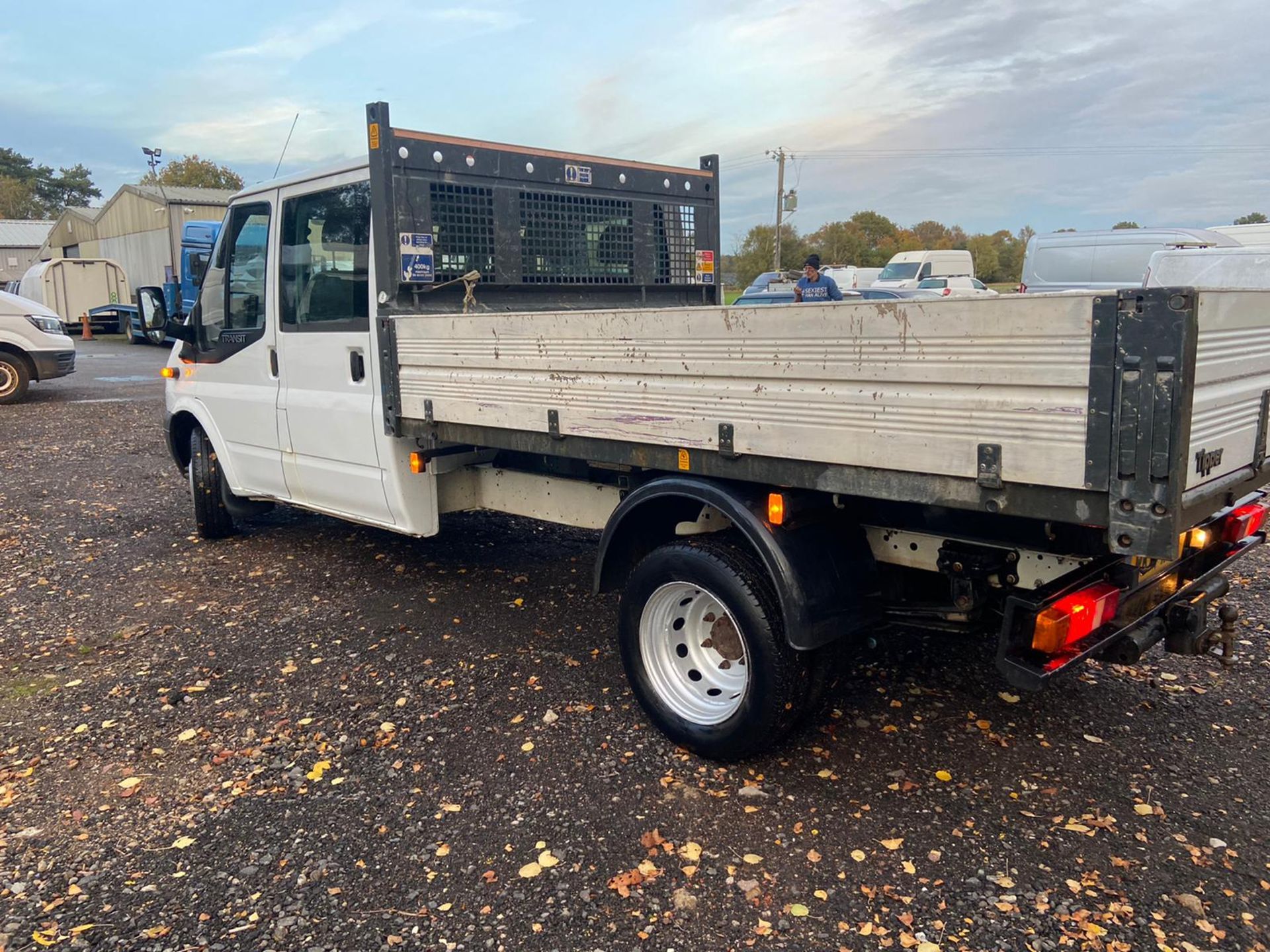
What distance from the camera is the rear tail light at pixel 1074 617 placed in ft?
8.84

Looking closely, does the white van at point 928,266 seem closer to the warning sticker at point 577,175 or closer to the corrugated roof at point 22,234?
the warning sticker at point 577,175

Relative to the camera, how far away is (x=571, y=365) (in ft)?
11.9

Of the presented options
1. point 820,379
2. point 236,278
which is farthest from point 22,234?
point 820,379

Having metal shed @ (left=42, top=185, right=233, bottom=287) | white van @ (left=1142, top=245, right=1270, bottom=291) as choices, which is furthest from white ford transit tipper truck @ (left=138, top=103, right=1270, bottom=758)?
metal shed @ (left=42, top=185, right=233, bottom=287)

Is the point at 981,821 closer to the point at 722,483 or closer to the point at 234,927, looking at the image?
the point at 722,483

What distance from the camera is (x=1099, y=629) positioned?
9.55ft

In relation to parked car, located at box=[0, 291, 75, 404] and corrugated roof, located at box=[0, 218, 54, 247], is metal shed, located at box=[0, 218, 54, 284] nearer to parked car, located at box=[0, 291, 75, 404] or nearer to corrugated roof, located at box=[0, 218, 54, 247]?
corrugated roof, located at box=[0, 218, 54, 247]

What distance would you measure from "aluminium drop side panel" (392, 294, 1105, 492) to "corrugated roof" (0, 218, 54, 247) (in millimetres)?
69877

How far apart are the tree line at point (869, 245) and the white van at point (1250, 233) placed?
116ft

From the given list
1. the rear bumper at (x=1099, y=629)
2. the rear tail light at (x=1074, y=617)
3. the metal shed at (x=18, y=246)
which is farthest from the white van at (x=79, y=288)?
the metal shed at (x=18, y=246)

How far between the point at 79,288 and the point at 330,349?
3019cm

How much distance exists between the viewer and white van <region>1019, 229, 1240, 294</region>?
13227 millimetres

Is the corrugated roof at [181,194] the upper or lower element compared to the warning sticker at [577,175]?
upper

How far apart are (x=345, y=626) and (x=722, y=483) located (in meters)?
2.68
